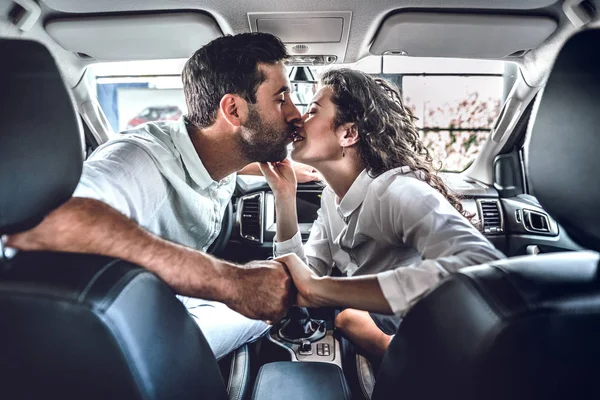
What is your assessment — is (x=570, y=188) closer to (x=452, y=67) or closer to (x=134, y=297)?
(x=134, y=297)

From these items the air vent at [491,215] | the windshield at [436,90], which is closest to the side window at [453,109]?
the windshield at [436,90]

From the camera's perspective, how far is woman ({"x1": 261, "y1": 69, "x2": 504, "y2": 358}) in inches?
33.8

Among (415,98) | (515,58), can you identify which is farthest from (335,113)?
(515,58)

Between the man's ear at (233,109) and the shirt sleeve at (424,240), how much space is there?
701 mm

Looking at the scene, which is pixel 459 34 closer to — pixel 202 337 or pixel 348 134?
pixel 348 134

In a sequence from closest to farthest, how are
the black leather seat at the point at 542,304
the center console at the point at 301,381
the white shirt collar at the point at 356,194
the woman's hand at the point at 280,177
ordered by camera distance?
the black leather seat at the point at 542,304 → the center console at the point at 301,381 → the white shirt collar at the point at 356,194 → the woman's hand at the point at 280,177

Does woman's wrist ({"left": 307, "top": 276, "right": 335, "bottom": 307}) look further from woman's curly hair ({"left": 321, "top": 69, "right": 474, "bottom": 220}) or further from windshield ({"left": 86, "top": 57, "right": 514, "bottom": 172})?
windshield ({"left": 86, "top": 57, "right": 514, "bottom": 172})

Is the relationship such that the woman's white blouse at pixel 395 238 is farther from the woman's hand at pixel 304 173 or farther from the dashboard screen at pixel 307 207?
the dashboard screen at pixel 307 207

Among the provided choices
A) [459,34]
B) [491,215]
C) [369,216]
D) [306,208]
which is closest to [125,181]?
[369,216]

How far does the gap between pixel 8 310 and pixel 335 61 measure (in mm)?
1846

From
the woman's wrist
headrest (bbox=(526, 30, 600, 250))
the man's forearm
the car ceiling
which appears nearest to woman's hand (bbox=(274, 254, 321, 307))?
the woman's wrist

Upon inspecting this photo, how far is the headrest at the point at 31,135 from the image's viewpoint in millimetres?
687

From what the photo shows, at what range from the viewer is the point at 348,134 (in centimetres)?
153

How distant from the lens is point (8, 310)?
0.69m
